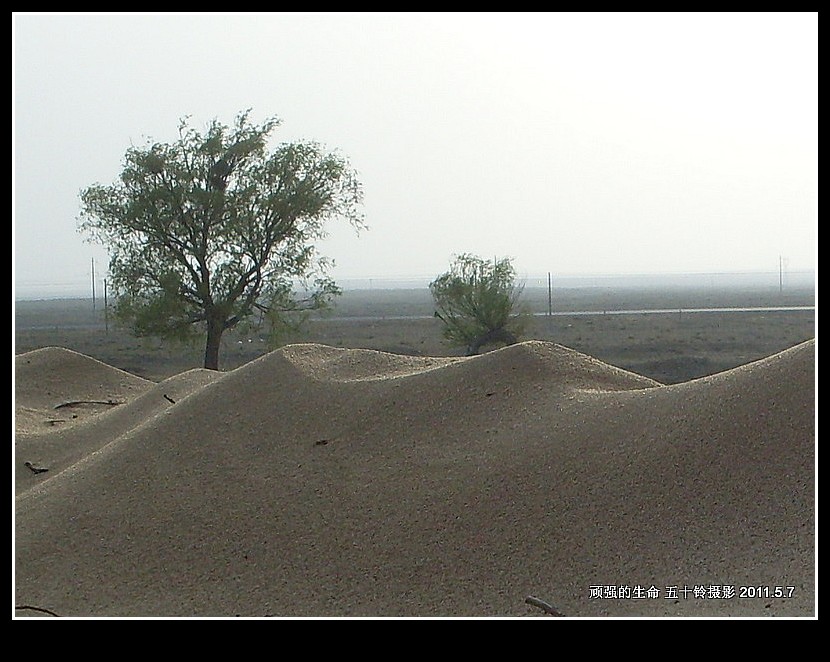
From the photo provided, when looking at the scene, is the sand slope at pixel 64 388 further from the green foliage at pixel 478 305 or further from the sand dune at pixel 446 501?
the green foliage at pixel 478 305

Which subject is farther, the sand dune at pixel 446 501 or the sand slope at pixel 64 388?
the sand slope at pixel 64 388

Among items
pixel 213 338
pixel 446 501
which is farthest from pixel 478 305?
pixel 446 501

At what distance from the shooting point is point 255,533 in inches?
197

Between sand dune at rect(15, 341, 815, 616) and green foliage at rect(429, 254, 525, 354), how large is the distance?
34.0 feet

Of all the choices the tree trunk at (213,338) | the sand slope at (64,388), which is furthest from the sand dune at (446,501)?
the tree trunk at (213,338)

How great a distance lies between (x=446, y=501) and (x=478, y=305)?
12.4m

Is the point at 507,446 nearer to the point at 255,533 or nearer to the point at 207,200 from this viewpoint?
the point at 255,533

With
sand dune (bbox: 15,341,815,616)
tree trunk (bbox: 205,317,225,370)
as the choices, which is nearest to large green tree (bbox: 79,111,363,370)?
tree trunk (bbox: 205,317,225,370)

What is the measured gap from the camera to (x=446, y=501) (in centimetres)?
507

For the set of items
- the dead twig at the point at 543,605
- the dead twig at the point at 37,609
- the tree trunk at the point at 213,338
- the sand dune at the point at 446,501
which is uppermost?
the tree trunk at the point at 213,338

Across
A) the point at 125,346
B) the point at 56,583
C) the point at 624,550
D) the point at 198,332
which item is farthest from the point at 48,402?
the point at 125,346

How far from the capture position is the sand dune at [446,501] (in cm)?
430

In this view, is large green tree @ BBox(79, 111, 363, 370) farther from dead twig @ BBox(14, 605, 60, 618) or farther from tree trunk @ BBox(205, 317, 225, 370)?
dead twig @ BBox(14, 605, 60, 618)

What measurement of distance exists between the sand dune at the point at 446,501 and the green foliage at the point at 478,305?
1037cm
